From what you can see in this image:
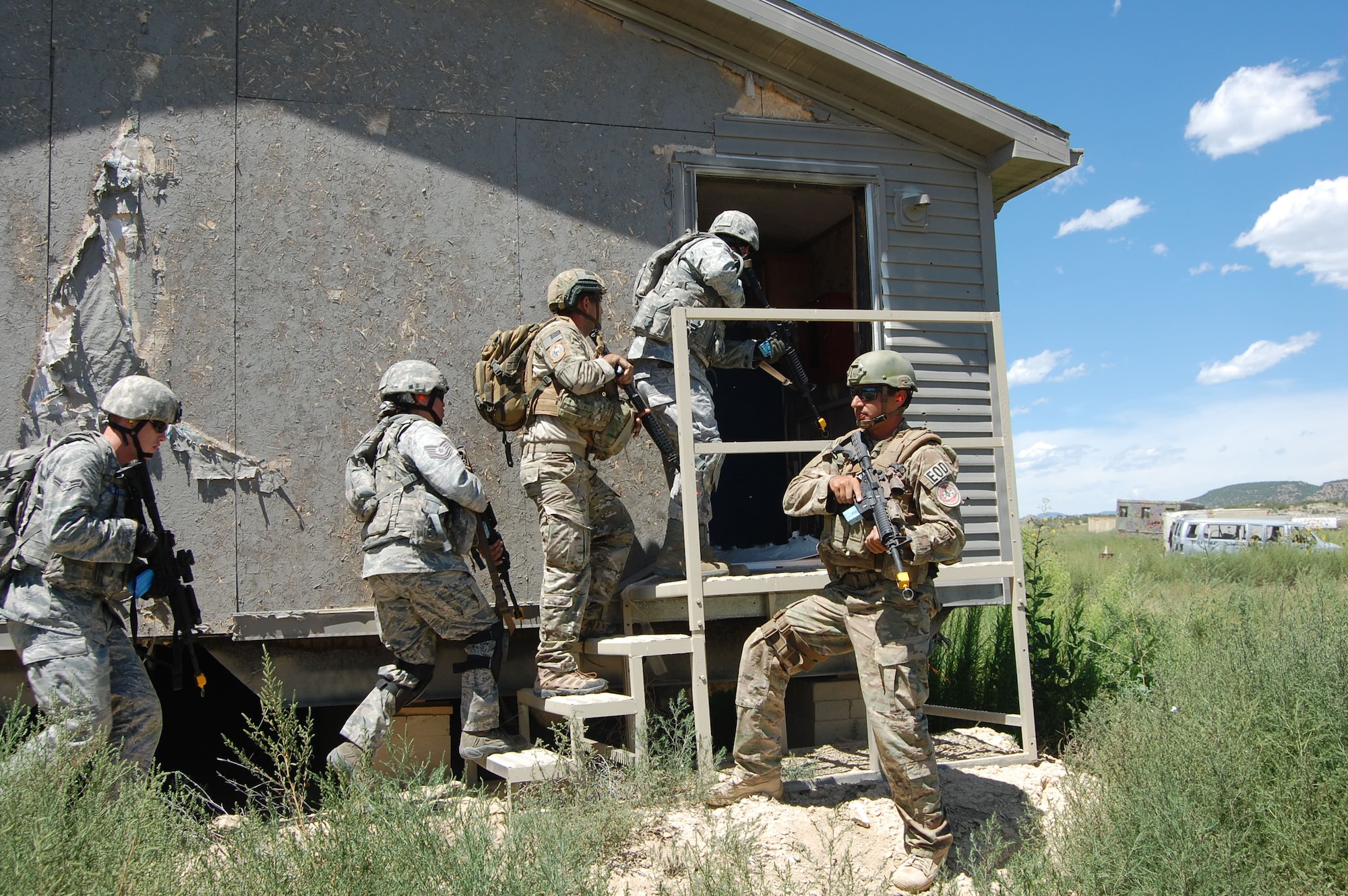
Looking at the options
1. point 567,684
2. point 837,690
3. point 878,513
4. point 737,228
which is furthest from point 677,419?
point 837,690

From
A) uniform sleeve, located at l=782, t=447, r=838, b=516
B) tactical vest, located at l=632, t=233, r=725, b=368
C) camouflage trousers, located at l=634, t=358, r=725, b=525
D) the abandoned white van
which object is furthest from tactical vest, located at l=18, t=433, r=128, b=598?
the abandoned white van

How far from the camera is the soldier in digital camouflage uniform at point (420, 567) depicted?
16.2 ft

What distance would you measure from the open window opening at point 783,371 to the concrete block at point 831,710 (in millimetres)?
1783

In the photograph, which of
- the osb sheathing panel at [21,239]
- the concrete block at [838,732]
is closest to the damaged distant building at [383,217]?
the osb sheathing panel at [21,239]

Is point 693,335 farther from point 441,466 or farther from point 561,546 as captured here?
point 441,466

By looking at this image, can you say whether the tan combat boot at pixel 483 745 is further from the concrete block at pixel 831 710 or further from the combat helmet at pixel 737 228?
the combat helmet at pixel 737 228

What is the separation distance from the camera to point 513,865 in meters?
3.39

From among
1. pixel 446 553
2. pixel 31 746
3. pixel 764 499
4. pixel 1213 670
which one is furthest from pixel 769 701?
pixel 764 499

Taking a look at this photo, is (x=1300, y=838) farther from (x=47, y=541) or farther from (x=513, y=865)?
(x=47, y=541)

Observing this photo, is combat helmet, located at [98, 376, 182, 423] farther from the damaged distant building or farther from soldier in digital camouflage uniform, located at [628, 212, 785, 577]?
soldier in digital camouflage uniform, located at [628, 212, 785, 577]

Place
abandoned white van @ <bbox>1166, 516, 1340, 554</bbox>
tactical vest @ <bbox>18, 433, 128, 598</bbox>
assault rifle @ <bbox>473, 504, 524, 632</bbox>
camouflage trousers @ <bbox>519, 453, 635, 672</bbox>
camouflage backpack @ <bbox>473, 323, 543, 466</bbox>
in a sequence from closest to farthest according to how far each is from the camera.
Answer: tactical vest @ <bbox>18, 433, 128, 598</bbox>, camouflage trousers @ <bbox>519, 453, 635, 672</bbox>, assault rifle @ <bbox>473, 504, 524, 632</bbox>, camouflage backpack @ <bbox>473, 323, 543, 466</bbox>, abandoned white van @ <bbox>1166, 516, 1340, 554</bbox>

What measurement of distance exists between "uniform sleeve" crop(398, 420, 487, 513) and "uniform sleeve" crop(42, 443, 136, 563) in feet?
3.94

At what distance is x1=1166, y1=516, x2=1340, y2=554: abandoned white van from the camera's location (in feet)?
63.1

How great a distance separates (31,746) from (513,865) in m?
1.78
